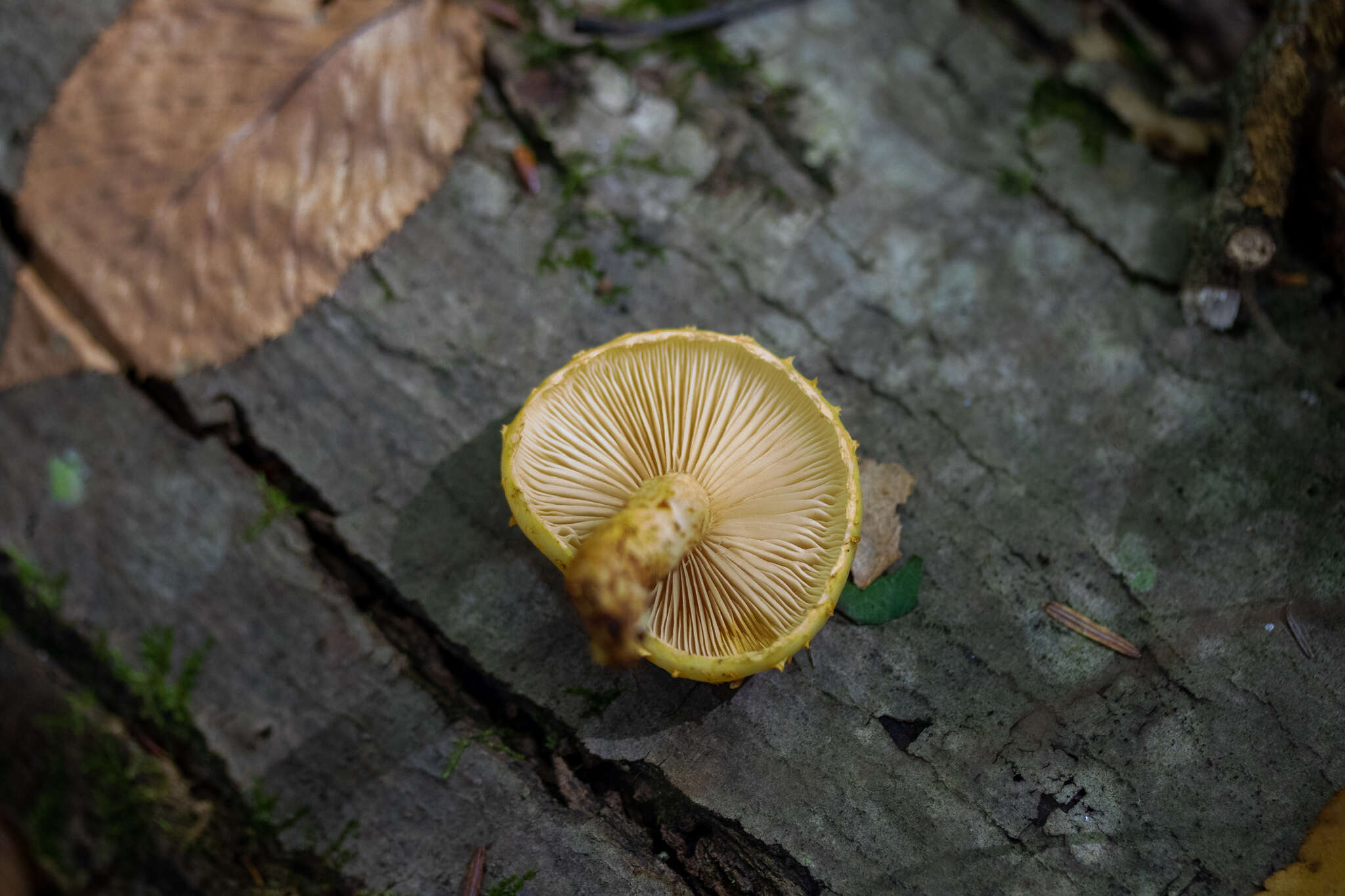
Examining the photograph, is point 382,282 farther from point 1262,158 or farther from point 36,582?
point 1262,158

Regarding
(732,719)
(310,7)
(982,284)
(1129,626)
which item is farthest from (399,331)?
(1129,626)

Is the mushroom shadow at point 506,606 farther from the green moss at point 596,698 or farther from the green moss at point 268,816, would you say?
the green moss at point 268,816

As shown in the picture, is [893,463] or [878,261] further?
[878,261]

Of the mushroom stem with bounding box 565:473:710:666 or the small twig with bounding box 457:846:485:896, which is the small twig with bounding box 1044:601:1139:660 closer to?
the mushroom stem with bounding box 565:473:710:666

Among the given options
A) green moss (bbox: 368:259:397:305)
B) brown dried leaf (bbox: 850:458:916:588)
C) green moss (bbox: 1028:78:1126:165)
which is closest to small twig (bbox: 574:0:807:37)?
green moss (bbox: 1028:78:1126:165)

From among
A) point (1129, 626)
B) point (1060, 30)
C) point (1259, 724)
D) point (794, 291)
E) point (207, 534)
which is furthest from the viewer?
point (1060, 30)

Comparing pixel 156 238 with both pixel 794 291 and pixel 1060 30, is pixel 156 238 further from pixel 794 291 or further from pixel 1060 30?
pixel 1060 30
